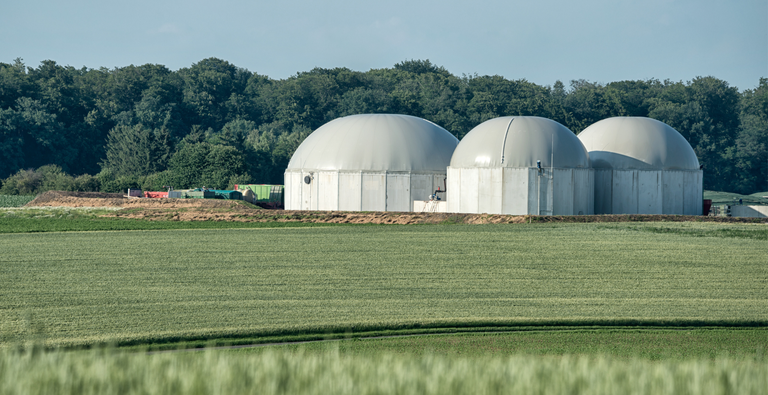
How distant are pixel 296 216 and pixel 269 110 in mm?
82807

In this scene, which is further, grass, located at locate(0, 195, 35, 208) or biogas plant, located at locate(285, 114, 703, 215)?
grass, located at locate(0, 195, 35, 208)

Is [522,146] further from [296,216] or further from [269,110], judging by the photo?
[269,110]

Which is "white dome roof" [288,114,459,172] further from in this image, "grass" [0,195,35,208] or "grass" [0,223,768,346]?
"grass" [0,195,35,208]

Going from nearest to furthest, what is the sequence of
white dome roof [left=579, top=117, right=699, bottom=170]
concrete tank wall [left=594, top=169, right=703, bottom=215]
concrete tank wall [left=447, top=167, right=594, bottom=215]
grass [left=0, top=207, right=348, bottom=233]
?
1. grass [left=0, top=207, right=348, bottom=233]
2. concrete tank wall [left=447, top=167, right=594, bottom=215]
3. concrete tank wall [left=594, top=169, right=703, bottom=215]
4. white dome roof [left=579, top=117, right=699, bottom=170]

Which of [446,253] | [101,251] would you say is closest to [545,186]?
[446,253]

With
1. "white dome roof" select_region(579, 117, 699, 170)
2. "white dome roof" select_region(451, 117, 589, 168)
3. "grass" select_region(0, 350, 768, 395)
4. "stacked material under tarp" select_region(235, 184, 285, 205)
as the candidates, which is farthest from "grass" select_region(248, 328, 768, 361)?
"stacked material under tarp" select_region(235, 184, 285, 205)

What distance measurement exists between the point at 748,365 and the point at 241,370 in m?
3.29

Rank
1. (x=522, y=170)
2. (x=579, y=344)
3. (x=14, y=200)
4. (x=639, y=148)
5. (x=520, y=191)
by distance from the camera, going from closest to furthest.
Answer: (x=579, y=344)
(x=522, y=170)
(x=520, y=191)
(x=639, y=148)
(x=14, y=200)

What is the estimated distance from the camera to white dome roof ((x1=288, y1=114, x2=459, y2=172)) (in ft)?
147

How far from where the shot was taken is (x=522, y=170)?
39.1 metres

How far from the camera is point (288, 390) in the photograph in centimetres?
407

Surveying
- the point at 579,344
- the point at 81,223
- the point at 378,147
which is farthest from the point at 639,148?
the point at 579,344

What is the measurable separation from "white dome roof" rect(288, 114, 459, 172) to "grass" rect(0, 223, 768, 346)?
584 inches

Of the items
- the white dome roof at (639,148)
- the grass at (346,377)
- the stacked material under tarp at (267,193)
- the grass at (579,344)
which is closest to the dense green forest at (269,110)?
the stacked material under tarp at (267,193)
